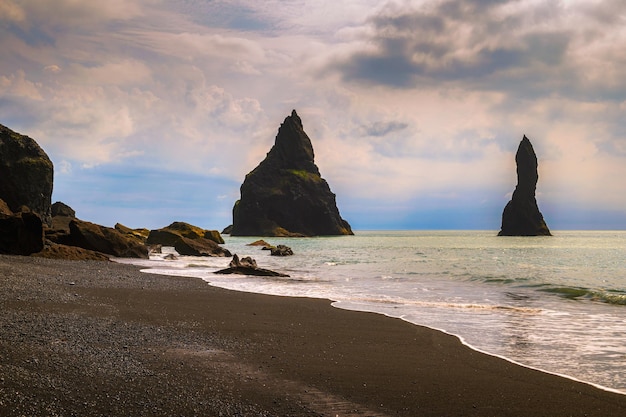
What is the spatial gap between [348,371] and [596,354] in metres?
5.01

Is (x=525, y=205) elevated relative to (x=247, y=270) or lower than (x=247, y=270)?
elevated

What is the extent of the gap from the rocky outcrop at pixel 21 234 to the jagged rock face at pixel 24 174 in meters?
11.3

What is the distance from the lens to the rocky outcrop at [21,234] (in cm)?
2336

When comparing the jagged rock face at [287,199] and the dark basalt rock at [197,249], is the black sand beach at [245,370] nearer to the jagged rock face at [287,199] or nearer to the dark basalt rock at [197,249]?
the dark basalt rock at [197,249]

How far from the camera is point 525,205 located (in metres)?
172

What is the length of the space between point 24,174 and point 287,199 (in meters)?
133

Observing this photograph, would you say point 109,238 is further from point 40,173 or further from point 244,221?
point 244,221

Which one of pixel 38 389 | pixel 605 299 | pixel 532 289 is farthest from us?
pixel 532 289

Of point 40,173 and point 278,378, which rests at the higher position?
point 40,173

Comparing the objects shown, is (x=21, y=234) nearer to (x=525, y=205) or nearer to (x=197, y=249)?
(x=197, y=249)

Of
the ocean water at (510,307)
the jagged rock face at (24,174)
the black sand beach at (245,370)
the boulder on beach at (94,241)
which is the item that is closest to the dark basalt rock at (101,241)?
the boulder on beach at (94,241)

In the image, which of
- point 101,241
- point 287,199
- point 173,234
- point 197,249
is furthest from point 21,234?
point 287,199

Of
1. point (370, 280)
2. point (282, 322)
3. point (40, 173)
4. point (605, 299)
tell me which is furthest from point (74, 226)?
point (605, 299)

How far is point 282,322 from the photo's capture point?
1092 centimetres
